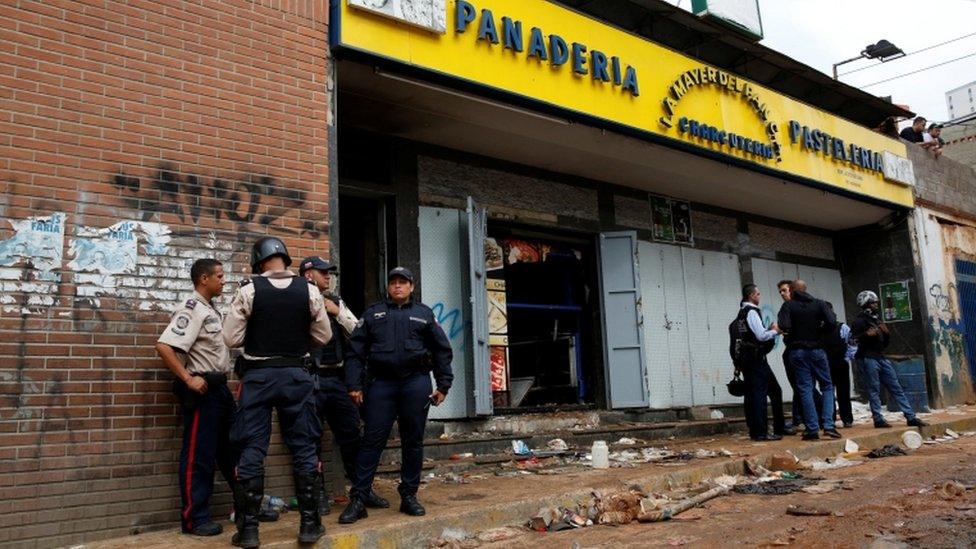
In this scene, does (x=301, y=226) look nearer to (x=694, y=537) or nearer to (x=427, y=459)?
(x=427, y=459)

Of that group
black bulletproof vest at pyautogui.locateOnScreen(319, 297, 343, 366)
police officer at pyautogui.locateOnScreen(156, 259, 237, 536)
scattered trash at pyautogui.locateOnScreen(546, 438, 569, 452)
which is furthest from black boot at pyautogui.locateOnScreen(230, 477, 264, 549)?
scattered trash at pyautogui.locateOnScreen(546, 438, 569, 452)

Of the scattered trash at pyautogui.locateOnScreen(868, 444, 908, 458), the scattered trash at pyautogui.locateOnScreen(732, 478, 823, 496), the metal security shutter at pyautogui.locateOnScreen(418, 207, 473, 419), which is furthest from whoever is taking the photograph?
the metal security shutter at pyautogui.locateOnScreen(418, 207, 473, 419)

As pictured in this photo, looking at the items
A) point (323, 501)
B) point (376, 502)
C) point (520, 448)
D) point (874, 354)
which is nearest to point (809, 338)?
point (874, 354)

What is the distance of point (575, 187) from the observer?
1075 centimetres

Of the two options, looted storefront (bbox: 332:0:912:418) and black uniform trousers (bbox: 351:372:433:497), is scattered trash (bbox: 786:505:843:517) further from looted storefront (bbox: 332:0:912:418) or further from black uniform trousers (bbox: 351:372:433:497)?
looted storefront (bbox: 332:0:912:418)

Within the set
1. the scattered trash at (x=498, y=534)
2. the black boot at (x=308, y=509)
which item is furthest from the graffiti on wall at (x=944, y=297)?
the black boot at (x=308, y=509)

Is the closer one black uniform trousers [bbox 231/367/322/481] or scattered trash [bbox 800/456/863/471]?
black uniform trousers [bbox 231/367/322/481]

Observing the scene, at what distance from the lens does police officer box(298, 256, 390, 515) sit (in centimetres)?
537

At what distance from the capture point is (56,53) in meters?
4.98

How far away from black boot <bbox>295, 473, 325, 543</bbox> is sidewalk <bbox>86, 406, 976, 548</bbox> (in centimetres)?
8

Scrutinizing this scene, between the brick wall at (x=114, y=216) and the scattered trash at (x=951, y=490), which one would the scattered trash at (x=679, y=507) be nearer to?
the scattered trash at (x=951, y=490)

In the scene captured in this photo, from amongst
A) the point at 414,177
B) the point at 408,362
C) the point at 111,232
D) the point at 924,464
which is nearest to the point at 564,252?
the point at 414,177

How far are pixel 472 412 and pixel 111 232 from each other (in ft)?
15.6

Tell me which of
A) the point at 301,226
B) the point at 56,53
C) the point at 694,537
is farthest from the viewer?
the point at 301,226
